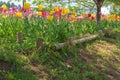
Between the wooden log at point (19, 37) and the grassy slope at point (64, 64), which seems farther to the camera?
the wooden log at point (19, 37)

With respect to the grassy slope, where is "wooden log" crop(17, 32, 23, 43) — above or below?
above

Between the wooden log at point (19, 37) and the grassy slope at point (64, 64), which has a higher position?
the wooden log at point (19, 37)

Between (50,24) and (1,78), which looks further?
(50,24)

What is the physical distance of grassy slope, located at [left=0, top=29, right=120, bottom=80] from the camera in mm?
5398

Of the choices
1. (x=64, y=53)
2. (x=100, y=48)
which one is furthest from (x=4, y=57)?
(x=100, y=48)

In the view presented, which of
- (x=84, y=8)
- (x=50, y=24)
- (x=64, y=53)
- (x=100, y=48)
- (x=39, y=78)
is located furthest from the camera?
(x=84, y=8)

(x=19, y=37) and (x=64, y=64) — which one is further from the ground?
(x=19, y=37)

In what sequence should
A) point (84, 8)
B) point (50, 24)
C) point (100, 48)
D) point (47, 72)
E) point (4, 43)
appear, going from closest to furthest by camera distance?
point (47, 72) < point (4, 43) < point (50, 24) < point (100, 48) < point (84, 8)

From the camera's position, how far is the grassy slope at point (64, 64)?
540cm

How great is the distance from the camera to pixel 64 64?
6348mm

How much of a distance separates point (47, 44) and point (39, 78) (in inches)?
45.5

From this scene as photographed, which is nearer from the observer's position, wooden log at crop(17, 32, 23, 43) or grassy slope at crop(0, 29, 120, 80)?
grassy slope at crop(0, 29, 120, 80)

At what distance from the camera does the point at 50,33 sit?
712 cm

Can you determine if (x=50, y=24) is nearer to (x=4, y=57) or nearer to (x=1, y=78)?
(x=4, y=57)
